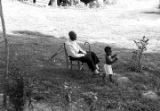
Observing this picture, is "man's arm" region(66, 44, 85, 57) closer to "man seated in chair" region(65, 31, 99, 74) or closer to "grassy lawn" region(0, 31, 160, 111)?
"man seated in chair" region(65, 31, 99, 74)

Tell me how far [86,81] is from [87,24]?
1239 centimetres

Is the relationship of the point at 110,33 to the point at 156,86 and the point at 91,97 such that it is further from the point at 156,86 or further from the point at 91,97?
the point at 91,97

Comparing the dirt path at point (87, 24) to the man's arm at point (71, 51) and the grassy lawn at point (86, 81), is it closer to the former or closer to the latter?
the grassy lawn at point (86, 81)

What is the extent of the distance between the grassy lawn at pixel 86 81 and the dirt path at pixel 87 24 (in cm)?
452

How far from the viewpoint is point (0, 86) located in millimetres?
7566

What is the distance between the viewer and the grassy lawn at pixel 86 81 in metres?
7.07

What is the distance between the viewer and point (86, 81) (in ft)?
27.0

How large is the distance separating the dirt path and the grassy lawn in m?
4.52

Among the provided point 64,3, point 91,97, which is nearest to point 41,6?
point 64,3

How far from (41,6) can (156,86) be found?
62.1 ft

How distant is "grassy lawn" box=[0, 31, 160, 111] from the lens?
7070mm

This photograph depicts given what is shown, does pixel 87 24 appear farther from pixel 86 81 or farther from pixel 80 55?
pixel 86 81

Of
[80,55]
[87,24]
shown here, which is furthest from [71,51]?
[87,24]

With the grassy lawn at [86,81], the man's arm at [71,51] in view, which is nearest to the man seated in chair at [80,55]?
the man's arm at [71,51]
